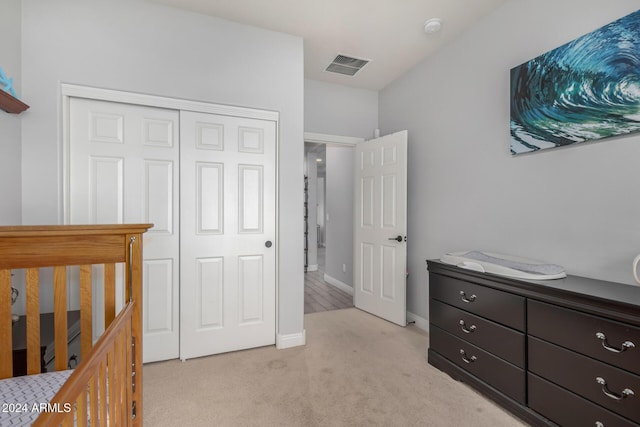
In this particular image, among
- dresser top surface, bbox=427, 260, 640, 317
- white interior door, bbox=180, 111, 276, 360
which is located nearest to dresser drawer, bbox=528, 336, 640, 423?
dresser top surface, bbox=427, 260, 640, 317

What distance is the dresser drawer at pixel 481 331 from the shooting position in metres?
1.71

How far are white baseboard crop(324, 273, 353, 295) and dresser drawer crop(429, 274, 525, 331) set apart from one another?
212 cm

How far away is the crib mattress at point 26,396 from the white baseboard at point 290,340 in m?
1.59

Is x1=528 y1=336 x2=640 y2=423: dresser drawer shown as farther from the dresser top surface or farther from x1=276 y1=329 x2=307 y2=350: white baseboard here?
x1=276 y1=329 x2=307 y2=350: white baseboard

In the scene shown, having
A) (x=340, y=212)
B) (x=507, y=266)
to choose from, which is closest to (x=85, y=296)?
(x=507, y=266)

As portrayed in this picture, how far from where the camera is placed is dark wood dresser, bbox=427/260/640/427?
51.0 inches

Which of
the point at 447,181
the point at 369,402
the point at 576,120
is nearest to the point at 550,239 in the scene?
the point at 576,120

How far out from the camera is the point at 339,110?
3.64 m

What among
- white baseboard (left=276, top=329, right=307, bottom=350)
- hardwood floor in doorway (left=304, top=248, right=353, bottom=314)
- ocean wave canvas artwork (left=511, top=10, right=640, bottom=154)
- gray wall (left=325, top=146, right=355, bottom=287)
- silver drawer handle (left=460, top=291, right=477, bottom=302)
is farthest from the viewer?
gray wall (left=325, top=146, right=355, bottom=287)

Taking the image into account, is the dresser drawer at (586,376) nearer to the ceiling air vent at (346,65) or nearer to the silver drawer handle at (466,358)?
the silver drawer handle at (466,358)

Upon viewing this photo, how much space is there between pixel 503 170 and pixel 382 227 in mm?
1336

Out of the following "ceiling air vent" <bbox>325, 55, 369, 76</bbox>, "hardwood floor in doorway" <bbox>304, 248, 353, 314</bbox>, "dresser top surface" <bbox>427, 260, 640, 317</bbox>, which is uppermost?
"ceiling air vent" <bbox>325, 55, 369, 76</bbox>

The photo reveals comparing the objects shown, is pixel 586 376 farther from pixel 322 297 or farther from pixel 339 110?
pixel 339 110

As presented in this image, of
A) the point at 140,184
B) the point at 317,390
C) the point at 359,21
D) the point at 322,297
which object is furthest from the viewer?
the point at 322,297
